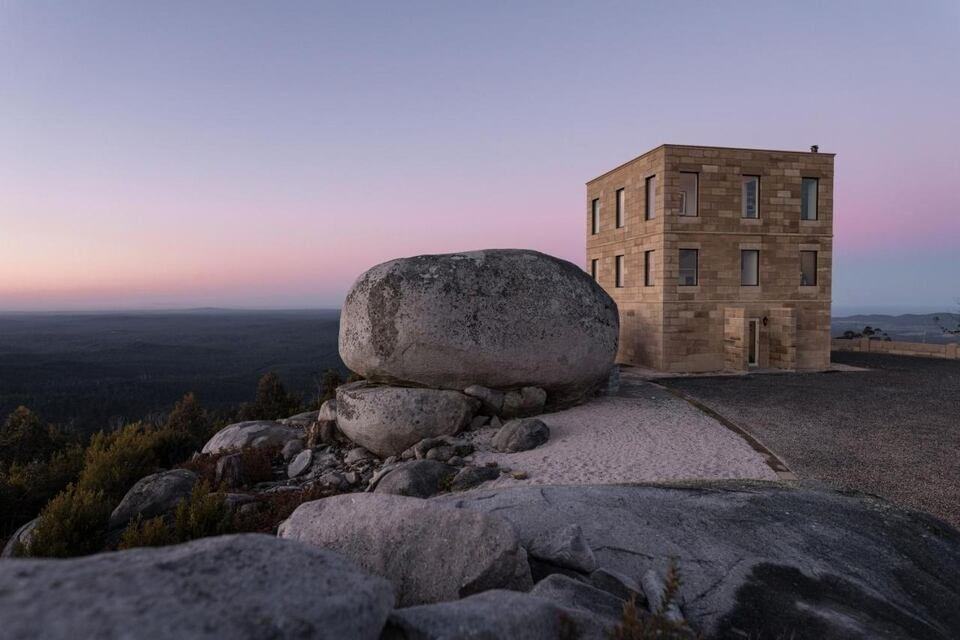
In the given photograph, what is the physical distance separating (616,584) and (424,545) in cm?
181

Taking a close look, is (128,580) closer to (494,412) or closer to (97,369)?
(494,412)

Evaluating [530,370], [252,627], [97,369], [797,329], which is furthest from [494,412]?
[97,369]

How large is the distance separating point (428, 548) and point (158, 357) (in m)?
150

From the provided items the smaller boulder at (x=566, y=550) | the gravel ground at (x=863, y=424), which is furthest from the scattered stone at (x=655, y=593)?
the gravel ground at (x=863, y=424)

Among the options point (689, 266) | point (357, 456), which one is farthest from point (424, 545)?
point (689, 266)

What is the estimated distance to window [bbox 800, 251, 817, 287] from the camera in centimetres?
2206

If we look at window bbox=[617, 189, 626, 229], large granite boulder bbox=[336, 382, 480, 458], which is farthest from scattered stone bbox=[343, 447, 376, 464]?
Result: window bbox=[617, 189, 626, 229]

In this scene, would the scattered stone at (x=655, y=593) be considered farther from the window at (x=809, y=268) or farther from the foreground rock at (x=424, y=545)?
the window at (x=809, y=268)

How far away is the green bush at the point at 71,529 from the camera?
725cm

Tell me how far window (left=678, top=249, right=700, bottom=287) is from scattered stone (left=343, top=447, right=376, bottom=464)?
51.8 ft

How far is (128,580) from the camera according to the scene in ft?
7.63

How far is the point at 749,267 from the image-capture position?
21.9 m

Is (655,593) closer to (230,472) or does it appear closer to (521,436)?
(521,436)

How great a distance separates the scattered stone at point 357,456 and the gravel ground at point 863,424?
29.2ft
